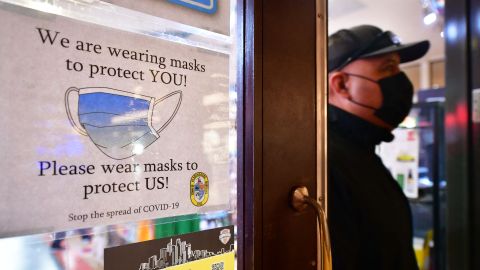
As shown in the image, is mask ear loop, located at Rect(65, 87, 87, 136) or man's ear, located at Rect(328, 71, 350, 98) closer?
mask ear loop, located at Rect(65, 87, 87, 136)

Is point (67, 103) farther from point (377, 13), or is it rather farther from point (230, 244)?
point (377, 13)

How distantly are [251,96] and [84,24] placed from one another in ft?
1.03

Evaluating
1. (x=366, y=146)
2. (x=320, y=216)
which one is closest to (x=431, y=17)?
(x=366, y=146)

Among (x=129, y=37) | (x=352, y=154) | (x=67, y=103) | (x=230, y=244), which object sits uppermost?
(x=129, y=37)

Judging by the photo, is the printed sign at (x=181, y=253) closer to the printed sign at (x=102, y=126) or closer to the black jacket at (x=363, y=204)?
the printed sign at (x=102, y=126)

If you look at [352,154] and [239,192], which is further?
[352,154]

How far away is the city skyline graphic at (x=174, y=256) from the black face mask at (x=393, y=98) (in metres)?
1.32

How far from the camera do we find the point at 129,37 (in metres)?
0.52

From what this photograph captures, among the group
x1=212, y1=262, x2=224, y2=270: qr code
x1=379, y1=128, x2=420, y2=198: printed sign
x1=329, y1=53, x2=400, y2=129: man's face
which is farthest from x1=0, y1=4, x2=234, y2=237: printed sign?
x1=379, y1=128, x2=420, y2=198: printed sign

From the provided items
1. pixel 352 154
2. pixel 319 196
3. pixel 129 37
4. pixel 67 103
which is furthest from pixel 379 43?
pixel 67 103

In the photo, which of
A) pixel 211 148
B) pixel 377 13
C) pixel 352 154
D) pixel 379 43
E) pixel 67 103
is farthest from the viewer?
pixel 377 13

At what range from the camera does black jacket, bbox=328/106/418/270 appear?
142 cm

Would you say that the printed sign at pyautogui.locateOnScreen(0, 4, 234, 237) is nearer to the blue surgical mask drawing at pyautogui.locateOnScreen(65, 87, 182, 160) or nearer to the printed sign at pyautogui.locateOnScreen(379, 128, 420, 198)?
the blue surgical mask drawing at pyautogui.locateOnScreen(65, 87, 182, 160)

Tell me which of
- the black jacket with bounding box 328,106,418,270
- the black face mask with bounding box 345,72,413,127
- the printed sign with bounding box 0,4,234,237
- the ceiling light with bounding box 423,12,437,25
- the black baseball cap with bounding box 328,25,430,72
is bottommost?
the black jacket with bounding box 328,106,418,270
